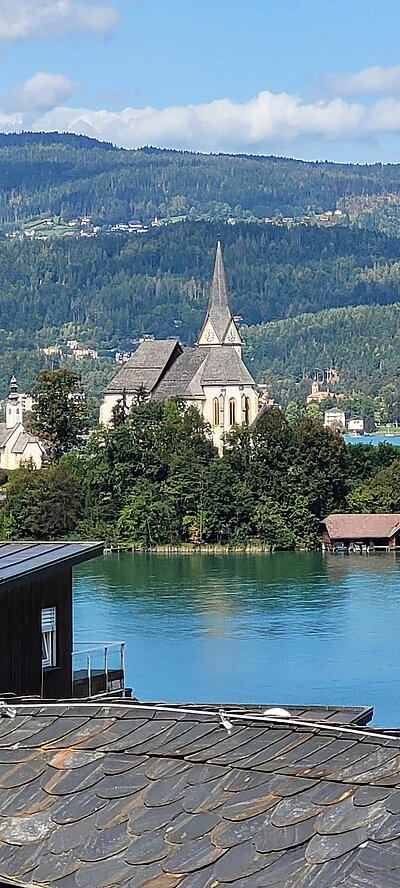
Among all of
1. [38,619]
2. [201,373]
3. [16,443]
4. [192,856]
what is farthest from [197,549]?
[192,856]

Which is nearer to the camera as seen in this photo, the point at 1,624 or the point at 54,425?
the point at 1,624

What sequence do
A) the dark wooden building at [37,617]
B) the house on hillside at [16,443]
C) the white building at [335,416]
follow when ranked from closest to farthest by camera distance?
the dark wooden building at [37,617] < the house on hillside at [16,443] < the white building at [335,416]

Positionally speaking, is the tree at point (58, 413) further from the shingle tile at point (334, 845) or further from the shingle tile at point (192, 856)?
the shingle tile at point (334, 845)

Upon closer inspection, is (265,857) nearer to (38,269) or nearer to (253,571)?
(253,571)

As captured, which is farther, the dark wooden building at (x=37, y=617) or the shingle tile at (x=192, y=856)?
the dark wooden building at (x=37, y=617)

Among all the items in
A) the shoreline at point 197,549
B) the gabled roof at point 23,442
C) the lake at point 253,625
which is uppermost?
the gabled roof at point 23,442

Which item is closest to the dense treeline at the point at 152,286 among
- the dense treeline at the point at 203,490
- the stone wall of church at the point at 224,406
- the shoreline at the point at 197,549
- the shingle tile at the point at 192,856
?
the stone wall of church at the point at 224,406

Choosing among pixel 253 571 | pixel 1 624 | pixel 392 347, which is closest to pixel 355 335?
pixel 392 347

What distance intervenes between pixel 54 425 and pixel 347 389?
284 feet

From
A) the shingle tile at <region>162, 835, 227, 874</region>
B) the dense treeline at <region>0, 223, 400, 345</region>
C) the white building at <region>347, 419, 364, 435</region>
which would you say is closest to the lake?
the shingle tile at <region>162, 835, 227, 874</region>

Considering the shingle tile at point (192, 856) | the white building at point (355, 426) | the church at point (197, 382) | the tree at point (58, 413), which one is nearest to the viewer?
the shingle tile at point (192, 856)

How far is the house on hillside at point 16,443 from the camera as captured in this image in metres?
60.3

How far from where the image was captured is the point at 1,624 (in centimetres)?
1061

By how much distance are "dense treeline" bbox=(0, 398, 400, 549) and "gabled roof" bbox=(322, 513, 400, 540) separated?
0.88 m
